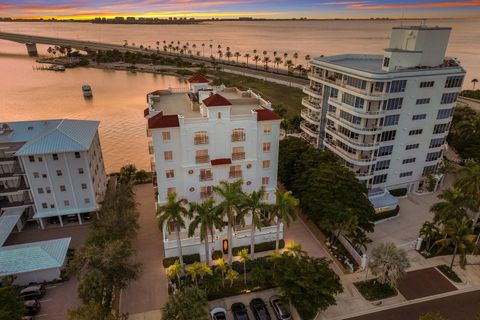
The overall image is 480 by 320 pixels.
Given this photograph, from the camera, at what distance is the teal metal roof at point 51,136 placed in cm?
4225

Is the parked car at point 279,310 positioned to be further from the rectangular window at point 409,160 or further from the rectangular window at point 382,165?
the rectangular window at point 409,160

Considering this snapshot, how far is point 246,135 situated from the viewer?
4172 cm

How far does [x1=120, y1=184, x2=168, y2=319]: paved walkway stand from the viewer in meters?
34.9

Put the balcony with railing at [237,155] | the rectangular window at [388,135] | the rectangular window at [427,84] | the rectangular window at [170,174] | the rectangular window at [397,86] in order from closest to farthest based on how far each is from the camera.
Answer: the rectangular window at [170,174] < the balcony with railing at [237,155] < the rectangular window at [397,86] < the rectangular window at [427,84] < the rectangular window at [388,135]

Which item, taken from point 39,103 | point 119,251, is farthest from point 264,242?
point 39,103

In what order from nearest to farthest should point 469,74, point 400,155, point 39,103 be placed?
1. point 400,155
2. point 39,103
3. point 469,74

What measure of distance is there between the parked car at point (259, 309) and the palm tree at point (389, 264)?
1273 cm

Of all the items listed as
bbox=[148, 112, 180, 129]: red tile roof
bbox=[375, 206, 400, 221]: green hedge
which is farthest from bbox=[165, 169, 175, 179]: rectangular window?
bbox=[375, 206, 400, 221]: green hedge

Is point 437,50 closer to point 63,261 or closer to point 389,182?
point 389,182

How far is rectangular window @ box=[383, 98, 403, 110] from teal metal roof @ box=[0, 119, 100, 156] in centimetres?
4449

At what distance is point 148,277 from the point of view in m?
38.5

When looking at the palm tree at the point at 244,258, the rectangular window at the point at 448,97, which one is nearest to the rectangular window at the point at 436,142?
the rectangular window at the point at 448,97

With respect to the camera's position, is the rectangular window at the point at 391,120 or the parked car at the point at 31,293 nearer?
the parked car at the point at 31,293

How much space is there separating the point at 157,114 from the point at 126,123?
59.5 metres
